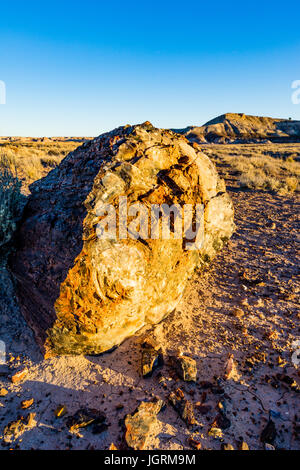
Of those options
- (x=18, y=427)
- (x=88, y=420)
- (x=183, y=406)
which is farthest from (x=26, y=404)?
(x=183, y=406)

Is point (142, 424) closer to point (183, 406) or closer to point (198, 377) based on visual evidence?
point (183, 406)

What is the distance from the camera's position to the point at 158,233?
2.79m

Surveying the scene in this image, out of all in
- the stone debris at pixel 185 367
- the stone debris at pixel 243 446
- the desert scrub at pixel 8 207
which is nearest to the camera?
the stone debris at pixel 243 446

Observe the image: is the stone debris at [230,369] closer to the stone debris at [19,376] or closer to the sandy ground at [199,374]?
the sandy ground at [199,374]

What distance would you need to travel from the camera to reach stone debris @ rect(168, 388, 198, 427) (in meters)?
1.97

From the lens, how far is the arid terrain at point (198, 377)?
189 centimetres

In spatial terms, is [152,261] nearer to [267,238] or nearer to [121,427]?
[121,427]

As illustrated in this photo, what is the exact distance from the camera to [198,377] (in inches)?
92.7

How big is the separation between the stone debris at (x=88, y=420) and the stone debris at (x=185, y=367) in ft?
2.48

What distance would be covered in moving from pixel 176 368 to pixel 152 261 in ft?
3.54

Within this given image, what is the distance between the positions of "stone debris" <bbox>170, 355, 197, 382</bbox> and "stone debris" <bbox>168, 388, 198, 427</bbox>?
15 centimetres

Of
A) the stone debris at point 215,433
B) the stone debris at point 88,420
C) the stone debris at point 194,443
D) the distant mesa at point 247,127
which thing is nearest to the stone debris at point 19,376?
the stone debris at point 88,420
